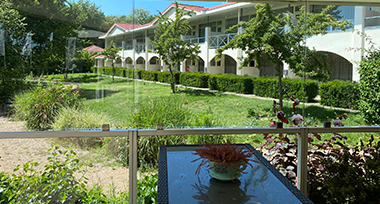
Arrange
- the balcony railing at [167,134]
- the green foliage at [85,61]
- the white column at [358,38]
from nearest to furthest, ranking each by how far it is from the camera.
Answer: the balcony railing at [167,134]
the green foliage at [85,61]
the white column at [358,38]

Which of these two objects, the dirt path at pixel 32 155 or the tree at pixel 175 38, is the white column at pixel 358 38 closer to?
the tree at pixel 175 38

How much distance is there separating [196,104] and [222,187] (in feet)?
3.79

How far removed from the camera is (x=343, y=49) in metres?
2.38

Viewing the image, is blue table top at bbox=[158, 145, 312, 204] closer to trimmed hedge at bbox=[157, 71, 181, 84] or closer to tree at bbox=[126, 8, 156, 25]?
trimmed hedge at bbox=[157, 71, 181, 84]

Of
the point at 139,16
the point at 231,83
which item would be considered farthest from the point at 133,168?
the point at 139,16

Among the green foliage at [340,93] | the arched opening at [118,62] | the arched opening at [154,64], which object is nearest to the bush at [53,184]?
the arched opening at [118,62]

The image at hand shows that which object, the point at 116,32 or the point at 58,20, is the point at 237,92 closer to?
the point at 116,32

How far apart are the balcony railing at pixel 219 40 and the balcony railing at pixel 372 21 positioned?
1042 millimetres

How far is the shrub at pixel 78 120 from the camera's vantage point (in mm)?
2170

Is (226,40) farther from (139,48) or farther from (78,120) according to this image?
(78,120)

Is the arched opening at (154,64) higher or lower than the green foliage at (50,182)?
higher

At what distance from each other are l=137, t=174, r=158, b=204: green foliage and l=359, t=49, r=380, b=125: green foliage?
1.87m

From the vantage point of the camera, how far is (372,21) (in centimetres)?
239

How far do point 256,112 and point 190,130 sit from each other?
0.70 meters
